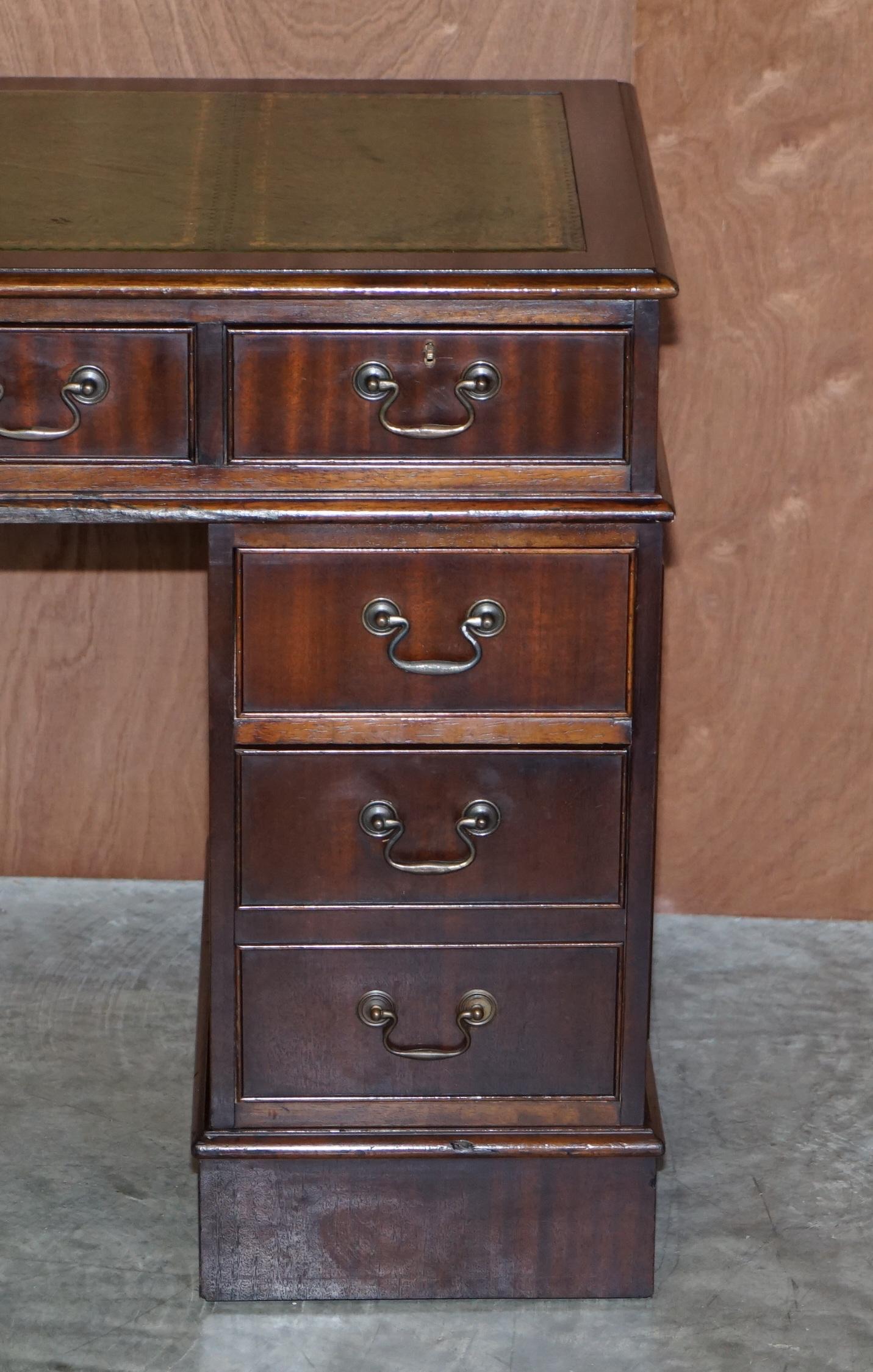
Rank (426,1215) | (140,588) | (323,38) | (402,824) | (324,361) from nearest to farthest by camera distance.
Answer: (324,361), (402,824), (426,1215), (323,38), (140,588)

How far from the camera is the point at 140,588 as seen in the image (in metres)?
2.93

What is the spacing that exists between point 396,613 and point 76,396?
1.27ft

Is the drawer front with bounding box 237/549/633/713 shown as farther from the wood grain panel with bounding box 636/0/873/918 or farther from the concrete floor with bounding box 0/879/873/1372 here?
the wood grain panel with bounding box 636/0/873/918

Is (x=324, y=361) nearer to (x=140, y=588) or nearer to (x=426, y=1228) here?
(x=426, y=1228)

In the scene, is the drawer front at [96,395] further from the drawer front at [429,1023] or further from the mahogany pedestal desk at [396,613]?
the drawer front at [429,1023]

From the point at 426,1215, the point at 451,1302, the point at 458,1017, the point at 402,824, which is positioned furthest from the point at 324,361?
the point at 451,1302

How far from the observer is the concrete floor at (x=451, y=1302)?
2033mm

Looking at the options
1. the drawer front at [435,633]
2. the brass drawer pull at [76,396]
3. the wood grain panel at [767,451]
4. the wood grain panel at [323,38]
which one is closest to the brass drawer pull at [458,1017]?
the drawer front at [435,633]

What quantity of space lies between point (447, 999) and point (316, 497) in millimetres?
576

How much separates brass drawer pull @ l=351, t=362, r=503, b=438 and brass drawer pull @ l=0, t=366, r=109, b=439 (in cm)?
25

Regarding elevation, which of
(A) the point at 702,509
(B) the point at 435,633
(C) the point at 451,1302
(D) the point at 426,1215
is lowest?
(C) the point at 451,1302

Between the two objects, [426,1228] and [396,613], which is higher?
[396,613]

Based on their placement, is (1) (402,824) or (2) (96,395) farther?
(1) (402,824)

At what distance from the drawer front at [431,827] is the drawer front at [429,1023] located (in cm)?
7
